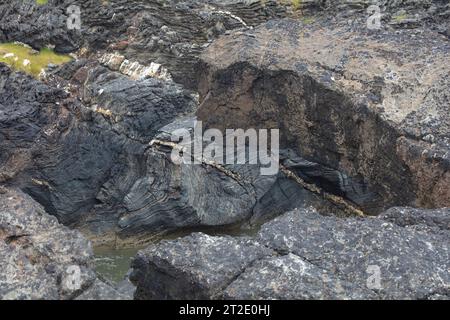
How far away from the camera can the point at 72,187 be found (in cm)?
1733

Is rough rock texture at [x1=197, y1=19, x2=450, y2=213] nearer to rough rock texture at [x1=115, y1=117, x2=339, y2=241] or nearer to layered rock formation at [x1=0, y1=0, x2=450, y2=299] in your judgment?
layered rock formation at [x1=0, y1=0, x2=450, y2=299]

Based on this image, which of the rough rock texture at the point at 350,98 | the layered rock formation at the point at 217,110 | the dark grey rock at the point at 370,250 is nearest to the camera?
the dark grey rock at the point at 370,250

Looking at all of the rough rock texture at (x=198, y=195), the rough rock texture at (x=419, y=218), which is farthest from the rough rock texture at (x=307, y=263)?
the rough rock texture at (x=198, y=195)

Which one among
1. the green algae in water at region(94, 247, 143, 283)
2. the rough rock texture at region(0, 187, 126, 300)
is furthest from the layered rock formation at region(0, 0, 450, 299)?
the green algae in water at region(94, 247, 143, 283)

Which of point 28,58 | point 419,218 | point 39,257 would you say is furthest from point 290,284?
point 28,58

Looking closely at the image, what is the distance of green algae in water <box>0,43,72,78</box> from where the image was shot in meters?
19.0

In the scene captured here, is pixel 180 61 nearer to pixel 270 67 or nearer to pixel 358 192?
pixel 270 67

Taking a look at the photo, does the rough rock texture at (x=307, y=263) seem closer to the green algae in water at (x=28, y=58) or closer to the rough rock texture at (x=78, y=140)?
the rough rock texture at (x=78, y=140)

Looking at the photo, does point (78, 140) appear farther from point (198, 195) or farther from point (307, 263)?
point (307, 263)

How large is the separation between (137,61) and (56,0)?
3.81 meters

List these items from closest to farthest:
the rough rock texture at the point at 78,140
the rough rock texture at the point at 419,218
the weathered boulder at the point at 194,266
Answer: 1. the weathered boulder at the point at 194,266
2. the rough rock texture at the point at 419,218
3. the rough rock texture at the point at 78,140

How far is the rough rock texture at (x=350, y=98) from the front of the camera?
623 inches

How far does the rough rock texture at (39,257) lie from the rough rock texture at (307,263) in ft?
3.76
